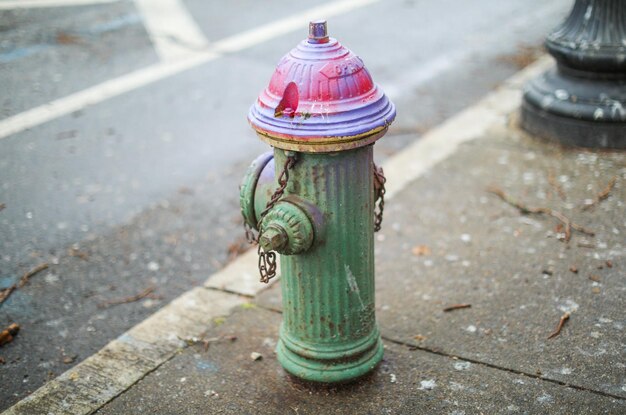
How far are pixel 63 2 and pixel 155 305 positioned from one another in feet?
23.4

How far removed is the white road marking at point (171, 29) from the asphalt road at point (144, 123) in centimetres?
4

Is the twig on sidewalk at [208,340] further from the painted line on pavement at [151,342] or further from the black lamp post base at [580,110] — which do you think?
the black lamp post base at [580,110]

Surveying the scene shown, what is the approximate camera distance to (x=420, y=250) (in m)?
4.04

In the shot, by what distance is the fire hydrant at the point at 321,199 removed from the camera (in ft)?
8.29

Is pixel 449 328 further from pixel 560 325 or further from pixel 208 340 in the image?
pixel 208 340

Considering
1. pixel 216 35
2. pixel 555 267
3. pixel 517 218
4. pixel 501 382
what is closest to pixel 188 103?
pixel 216 35

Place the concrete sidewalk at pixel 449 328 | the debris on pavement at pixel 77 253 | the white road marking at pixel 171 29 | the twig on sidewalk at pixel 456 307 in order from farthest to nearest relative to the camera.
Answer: the white road marking at pixel 171 29
the debris on pavement at pixel 77 253
the twig on sidewalk at pixel 456 307
the concrete sidewalk at pixel 449 328

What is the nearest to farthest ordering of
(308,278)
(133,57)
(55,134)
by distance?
(308,278), (55,134), (133,57)

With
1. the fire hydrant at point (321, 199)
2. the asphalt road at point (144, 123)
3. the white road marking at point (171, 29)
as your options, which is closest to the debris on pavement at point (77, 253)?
the asphalt road at point (144, 123)

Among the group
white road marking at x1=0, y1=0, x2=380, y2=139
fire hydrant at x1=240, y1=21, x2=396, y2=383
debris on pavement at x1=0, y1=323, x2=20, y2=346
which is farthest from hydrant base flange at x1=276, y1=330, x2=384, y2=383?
white road marking at x1=0, y1=0, x2=380, y2=139

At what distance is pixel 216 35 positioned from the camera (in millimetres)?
8430

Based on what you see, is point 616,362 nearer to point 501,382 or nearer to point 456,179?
point 501,382

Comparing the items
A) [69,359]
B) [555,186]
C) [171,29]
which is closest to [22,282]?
[69,359]

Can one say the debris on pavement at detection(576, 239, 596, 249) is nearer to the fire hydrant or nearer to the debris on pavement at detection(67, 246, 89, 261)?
the fire hydrant
